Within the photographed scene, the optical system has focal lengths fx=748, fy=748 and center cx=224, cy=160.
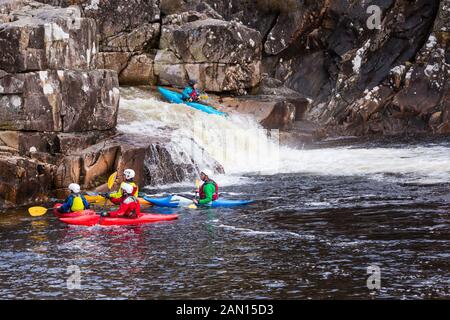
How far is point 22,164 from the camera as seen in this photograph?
1697 centimetres

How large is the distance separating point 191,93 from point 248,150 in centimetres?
282

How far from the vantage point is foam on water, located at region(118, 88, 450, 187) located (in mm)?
20750

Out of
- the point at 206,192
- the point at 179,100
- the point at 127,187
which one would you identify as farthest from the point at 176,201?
the point at 179,100

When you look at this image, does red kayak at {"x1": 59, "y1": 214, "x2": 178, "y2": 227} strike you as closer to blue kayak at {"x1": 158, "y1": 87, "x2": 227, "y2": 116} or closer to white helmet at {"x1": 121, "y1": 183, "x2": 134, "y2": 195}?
white helmet at {"x1": 121, "y1": 183, "x2": 134, "y2": 195}

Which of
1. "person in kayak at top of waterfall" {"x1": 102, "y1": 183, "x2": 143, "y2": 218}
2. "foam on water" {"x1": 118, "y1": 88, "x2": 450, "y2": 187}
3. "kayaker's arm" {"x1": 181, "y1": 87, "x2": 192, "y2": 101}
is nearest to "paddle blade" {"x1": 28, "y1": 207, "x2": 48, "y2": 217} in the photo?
"person in kayak at top of waterfall" {"x1": 102, "y1": 183, "x2": 143, "y2": 218}

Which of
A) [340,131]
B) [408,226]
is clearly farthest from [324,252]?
[340,131]

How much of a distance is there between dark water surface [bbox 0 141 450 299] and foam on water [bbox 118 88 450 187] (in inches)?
150

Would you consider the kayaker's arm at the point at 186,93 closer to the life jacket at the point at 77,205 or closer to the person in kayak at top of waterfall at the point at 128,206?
the life jacket at the point at 77,205

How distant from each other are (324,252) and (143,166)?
340 inches

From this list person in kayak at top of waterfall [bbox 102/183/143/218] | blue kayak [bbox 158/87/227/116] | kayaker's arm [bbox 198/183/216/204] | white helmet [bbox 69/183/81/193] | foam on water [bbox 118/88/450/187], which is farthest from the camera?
blue kayak [bbox 158/87/227/116]

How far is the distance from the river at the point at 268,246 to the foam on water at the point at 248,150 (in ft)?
1.87

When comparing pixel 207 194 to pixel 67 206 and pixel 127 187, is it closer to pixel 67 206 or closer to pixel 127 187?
pixel 127 187

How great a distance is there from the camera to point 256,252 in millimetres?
12039
